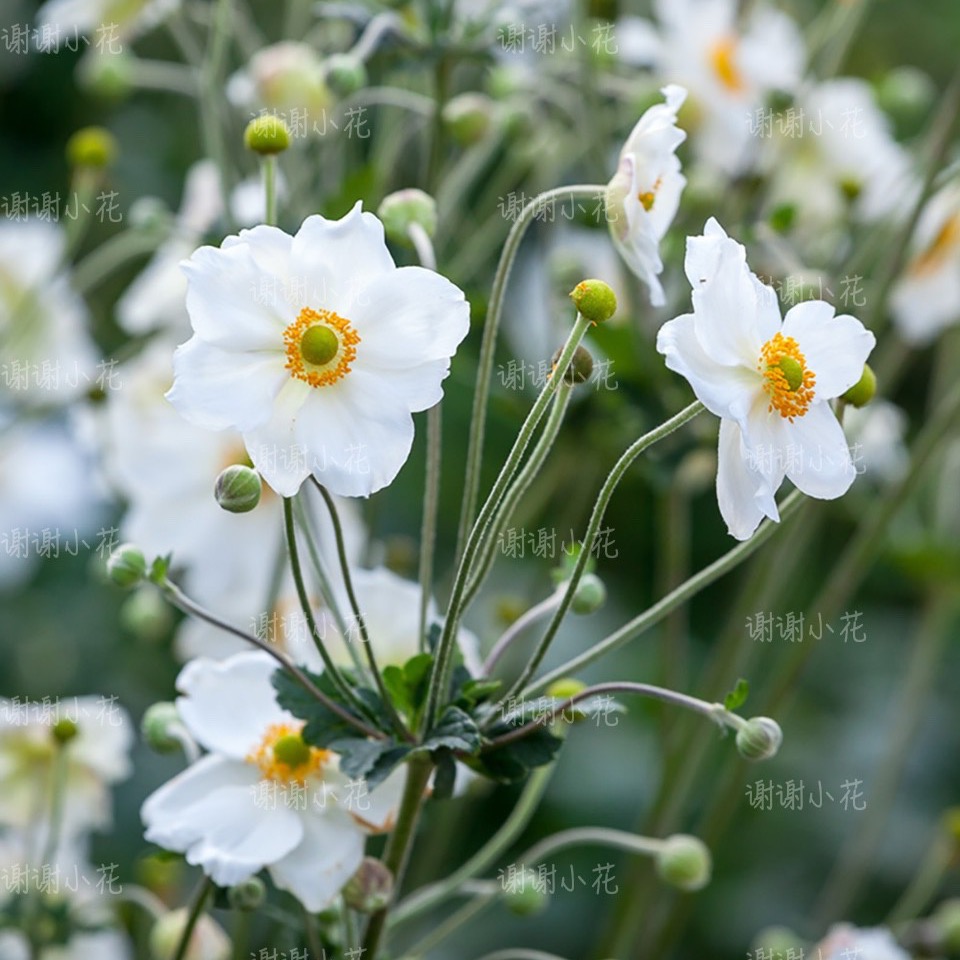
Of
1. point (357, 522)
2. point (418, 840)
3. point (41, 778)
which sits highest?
point (357, 522)

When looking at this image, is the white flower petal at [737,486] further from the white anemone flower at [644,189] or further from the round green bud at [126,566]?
the round green bud at [126,566]

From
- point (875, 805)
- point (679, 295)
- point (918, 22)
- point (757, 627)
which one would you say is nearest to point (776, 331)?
point (757, 627)

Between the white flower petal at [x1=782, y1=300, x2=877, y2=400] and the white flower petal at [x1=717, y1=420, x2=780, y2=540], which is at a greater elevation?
the white flower petal at [x1=782, y1=300, x2=877, y2=400]

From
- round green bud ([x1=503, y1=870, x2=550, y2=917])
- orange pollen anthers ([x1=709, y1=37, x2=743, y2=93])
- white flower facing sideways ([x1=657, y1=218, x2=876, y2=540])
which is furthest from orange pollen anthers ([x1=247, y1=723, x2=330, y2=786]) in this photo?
orange pollen anthers ([x1=709, y1=37, x2=743, y2=93])

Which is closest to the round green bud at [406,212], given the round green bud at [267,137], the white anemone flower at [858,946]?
the round green bud at [267,137]

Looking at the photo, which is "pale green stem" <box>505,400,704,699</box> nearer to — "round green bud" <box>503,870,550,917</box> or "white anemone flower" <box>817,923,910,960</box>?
"round green bud" <box>503,870,550,917</box>

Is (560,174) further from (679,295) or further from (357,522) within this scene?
(357,522)

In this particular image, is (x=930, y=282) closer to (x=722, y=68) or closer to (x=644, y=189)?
(x=722, y=68)
